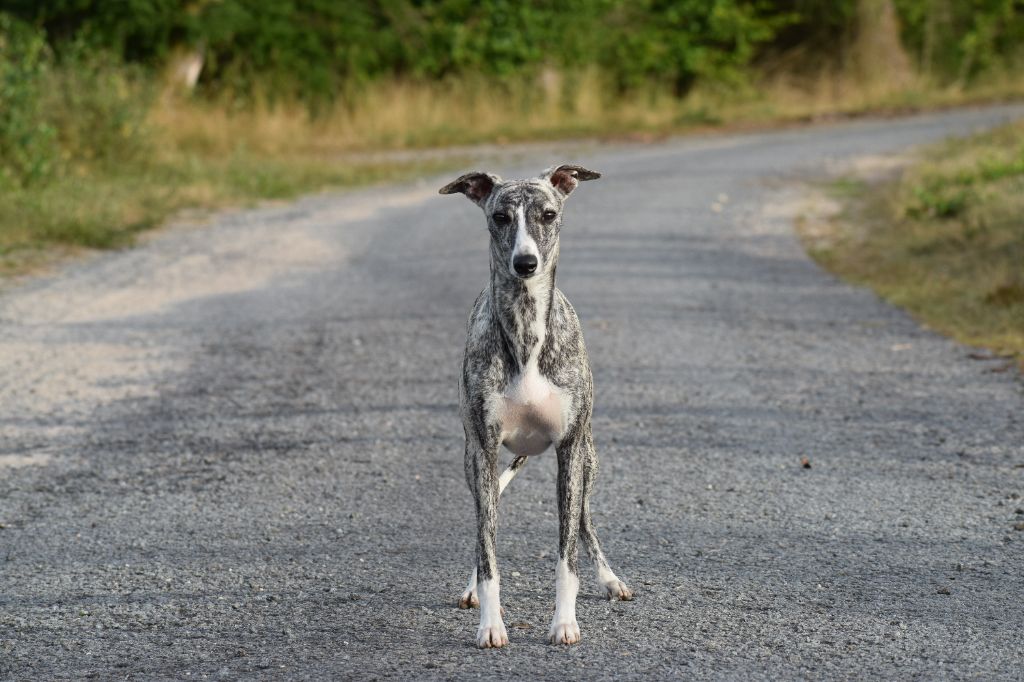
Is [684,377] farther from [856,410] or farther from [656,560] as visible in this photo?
→ [656,560]

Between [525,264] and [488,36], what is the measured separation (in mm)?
28927

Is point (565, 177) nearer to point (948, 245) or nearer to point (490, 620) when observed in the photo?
point (490, 620)

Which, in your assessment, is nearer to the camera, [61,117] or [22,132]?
[22,132]

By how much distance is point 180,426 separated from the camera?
→ 25.2ft

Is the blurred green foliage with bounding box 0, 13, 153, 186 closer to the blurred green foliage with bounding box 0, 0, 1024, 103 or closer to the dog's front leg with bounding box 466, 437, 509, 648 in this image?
the blurred green foliage with bounding box 0, 0, 1024, 103

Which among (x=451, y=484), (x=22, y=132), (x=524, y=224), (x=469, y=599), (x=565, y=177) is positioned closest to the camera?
(x=524, y=224)

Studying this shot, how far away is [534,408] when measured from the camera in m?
4.74

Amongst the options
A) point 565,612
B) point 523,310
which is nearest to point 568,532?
point 565,612

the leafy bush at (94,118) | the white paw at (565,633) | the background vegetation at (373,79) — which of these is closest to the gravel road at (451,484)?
the white paw at (565,633)

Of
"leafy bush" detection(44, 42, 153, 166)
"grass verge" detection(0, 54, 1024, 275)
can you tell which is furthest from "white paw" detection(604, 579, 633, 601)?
"leafy bush" detection(44, 42, 153, 166)

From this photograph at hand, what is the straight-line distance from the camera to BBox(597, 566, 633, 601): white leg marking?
16.7 feet

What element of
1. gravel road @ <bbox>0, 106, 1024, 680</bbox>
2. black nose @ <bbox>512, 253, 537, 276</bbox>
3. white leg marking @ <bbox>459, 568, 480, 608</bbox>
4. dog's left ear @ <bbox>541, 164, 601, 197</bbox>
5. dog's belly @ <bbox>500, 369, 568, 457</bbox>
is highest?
dog's left ear @ <bbox>541, 164, 601, 197</bbox>

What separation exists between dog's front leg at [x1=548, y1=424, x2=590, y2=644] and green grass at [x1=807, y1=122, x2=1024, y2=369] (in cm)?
508

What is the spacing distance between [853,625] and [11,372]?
6065 millimetres
